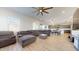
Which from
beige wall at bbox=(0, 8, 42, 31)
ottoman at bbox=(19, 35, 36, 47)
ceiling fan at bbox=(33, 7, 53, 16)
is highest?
ceiling fan at bbox=(33, 7, 53, 16)

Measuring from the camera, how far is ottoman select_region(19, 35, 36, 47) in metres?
2.21

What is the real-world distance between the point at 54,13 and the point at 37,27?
42 cm

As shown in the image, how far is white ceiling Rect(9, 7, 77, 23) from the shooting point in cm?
219

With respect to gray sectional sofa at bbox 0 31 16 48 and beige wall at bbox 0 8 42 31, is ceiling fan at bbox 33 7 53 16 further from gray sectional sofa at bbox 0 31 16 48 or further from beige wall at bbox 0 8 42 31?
gray sectional sofa at bbox 0 31 16 48

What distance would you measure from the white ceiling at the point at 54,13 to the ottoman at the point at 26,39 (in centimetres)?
41

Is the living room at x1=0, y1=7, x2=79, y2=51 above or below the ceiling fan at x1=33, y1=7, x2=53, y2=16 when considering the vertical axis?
below

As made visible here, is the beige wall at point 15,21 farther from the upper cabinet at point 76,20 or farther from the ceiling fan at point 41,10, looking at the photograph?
the upper cabinet at point 76,20

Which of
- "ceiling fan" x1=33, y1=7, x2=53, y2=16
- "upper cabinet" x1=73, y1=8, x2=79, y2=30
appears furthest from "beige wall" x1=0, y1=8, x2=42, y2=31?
"upper cabinet" x1=73, y1=8, x2=79, y2=30

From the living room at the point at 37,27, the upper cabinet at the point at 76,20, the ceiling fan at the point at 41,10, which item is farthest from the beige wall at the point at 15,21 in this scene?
the upper cabinet at the point at 76,20

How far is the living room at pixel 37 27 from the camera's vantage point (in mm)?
2184
